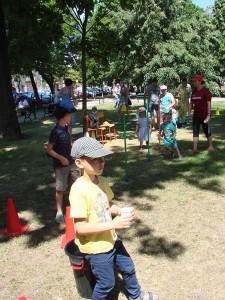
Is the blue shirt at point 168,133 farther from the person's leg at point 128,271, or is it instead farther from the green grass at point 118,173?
the person's leg at point 128,271

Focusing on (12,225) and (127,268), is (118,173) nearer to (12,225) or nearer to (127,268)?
(12,225)

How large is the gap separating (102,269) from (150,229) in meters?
1.99

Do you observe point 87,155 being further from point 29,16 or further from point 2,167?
point 29,16

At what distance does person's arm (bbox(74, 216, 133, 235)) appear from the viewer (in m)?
2.59

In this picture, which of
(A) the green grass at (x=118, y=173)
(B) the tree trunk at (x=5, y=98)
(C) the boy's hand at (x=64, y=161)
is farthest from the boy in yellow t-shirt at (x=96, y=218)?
(B) the tree trunk at (x=5, y=98)

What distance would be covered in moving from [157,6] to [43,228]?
75.6ft

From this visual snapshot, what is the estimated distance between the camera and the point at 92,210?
2.77m

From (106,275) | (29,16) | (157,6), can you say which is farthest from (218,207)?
(157,6)

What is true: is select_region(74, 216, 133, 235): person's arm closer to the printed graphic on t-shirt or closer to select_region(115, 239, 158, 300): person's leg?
the printed graphic on t-shirt

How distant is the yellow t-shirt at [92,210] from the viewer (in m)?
2.70

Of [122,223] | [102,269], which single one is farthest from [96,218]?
[102,269]

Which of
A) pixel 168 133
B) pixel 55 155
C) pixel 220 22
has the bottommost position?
pixel 168 133

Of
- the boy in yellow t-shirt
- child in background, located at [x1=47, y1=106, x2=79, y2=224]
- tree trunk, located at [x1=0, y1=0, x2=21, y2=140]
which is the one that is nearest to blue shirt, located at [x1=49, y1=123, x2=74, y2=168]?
child in background, located at [x1=47, y1=106, x2=79, y2=224]

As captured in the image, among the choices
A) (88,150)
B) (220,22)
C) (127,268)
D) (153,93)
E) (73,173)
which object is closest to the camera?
(88,150)
